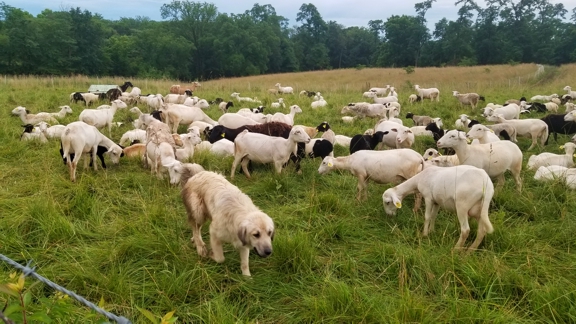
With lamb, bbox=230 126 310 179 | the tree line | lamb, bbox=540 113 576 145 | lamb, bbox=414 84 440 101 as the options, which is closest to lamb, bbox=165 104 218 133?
lamb, bbox=230 126 310 179

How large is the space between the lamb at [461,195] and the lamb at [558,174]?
2.63 meters

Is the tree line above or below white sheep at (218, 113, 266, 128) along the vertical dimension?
above

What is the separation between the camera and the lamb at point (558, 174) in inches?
264

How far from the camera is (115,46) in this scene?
64625 mm

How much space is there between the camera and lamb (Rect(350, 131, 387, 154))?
9.40 meters

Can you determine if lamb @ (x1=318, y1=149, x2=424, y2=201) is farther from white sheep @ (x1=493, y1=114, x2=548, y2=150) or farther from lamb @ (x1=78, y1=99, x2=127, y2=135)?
lamb @ (x1=78, y1=99, x2=127, y2=135)

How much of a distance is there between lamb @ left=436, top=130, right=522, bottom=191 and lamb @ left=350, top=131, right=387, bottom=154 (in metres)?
2.20

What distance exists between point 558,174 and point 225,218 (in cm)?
633

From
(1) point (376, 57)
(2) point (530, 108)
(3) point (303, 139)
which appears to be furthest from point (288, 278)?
(1) point (376, 57)

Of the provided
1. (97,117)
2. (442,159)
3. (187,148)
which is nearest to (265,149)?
(187,148)

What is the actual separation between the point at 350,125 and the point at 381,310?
1161 centimetres

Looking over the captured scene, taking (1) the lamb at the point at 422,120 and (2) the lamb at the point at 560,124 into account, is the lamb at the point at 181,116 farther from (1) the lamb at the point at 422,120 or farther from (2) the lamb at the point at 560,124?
(2) the lamb at the point at 560,124

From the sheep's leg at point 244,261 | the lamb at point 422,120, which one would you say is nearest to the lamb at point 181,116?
the lamb at point 422,120

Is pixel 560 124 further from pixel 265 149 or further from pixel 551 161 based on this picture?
pixel 265 149
